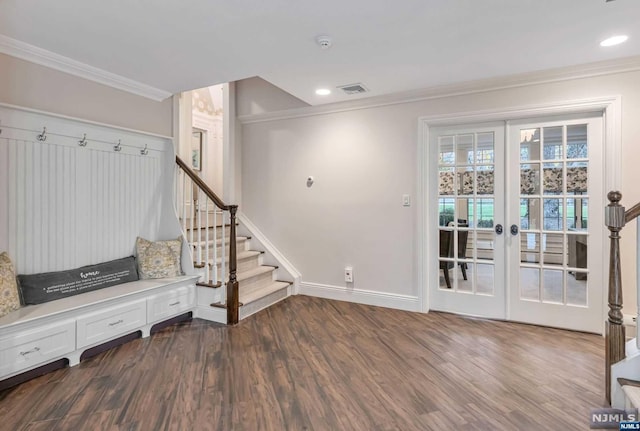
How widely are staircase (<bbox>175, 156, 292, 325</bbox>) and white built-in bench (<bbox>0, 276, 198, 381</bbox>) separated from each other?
0.25 meters

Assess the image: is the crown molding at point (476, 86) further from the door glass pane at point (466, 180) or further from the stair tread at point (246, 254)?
the stair tread at point (246, 254)

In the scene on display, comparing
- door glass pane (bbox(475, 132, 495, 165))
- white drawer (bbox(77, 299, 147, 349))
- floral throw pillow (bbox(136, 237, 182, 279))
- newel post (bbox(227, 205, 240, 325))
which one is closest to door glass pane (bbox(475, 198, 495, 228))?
door glass pane (bbox(475, 132, 495, 165))

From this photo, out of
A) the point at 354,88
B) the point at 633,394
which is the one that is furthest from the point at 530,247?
the point at 354,88

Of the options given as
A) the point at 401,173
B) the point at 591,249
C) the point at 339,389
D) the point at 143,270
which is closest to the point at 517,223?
the point at 591,249

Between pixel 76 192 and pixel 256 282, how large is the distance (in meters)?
1.99

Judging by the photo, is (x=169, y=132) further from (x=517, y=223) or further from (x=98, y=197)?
(x=517, y=223)

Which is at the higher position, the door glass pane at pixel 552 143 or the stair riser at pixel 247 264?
the door glass pane at pixel 552 143

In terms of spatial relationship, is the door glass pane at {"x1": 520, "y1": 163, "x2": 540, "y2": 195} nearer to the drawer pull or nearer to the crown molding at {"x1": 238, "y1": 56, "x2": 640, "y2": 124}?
the crown molding at {"x1": 238, "y1": 56, "x2": 640, "y2": 124}

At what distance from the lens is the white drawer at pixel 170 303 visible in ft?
9.68

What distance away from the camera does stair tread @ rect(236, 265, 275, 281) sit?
3762mm

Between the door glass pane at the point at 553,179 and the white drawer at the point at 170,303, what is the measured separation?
357 centimetres

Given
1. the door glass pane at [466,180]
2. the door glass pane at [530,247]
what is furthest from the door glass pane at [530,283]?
the door glass pane at [466,180]

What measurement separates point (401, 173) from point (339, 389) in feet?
7.64

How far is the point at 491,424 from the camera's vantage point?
1785mm
